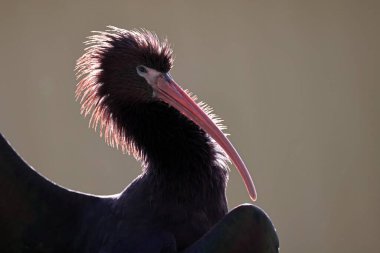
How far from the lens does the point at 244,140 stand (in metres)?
7.73

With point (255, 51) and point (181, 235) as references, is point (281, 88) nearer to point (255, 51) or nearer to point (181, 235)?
point (255, 51)

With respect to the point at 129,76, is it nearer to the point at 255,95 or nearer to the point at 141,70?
the point at 141,70

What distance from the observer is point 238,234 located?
10.8 feet

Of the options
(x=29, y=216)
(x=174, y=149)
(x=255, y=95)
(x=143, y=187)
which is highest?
(x=174, y=149)

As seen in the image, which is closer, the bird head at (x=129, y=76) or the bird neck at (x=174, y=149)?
the bird neck at (x=174, y=149)

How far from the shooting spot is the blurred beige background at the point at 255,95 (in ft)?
25.2

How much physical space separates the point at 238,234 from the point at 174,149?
2.11 ft

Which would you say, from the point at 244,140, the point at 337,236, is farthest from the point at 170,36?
the point at 337,236

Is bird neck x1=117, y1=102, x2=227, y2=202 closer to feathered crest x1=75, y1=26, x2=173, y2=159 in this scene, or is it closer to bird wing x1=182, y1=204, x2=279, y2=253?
feathered crest x1=75, y1=26, x2=173, y2=159

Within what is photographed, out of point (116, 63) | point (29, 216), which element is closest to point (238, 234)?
point (29, 216)

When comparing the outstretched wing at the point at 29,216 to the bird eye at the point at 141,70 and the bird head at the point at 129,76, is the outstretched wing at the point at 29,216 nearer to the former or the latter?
the bird head at the point at 129,76

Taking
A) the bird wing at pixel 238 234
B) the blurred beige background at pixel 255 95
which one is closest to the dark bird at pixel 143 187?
the bird wing at pixel 238 234

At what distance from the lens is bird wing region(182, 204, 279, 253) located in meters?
3.29

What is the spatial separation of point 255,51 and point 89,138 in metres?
1.60
